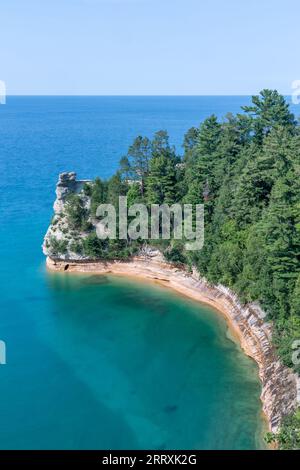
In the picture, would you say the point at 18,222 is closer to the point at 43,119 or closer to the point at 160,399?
the point at 160,399

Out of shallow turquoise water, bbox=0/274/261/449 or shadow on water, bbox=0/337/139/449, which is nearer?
shadow on water, bbox=0/337/139/449

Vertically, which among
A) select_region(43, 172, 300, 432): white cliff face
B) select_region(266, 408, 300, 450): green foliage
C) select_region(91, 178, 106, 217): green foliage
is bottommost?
select_region(266, 408, 300, 450): green foliage

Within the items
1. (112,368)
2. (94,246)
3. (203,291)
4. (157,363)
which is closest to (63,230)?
(94,246)

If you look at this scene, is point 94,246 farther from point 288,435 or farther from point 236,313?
point 288,435

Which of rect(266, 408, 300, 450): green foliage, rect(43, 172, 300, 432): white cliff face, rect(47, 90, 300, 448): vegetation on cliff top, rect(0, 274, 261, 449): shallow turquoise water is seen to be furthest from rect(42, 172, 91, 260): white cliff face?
rect(266, 408, 300, 450): green foliage

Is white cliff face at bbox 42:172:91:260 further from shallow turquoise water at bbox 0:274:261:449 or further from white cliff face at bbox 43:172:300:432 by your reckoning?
shallow turquoise water at bbox 0:274:261:449

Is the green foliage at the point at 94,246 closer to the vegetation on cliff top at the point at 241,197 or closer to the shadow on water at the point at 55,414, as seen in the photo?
the vegetation on cliff top at the point at 241,197

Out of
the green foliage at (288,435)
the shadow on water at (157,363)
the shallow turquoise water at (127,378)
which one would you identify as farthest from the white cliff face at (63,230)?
the green foliage at (288,435)
